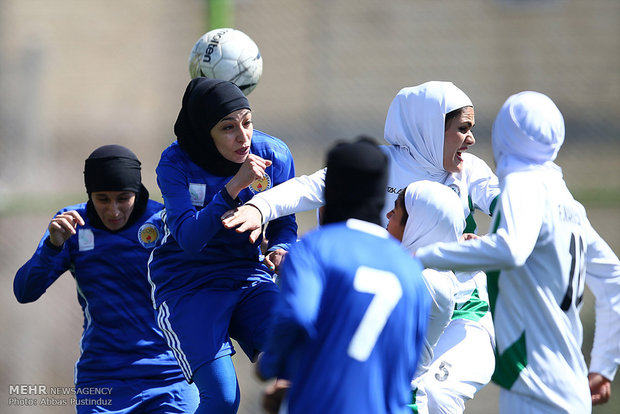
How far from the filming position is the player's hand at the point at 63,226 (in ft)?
14.5

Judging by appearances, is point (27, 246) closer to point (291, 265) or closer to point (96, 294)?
point (96, 294)

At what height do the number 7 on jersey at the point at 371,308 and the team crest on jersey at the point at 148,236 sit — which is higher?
the number 7 on jersey at the point at 371,308

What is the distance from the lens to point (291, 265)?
266 centimetres

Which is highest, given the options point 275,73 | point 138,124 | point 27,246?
point 275,73

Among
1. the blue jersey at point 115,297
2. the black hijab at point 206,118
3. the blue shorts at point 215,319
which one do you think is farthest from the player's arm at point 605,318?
the blue jersey at point 115,297

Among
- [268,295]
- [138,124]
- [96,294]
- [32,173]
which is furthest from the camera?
[138,124]

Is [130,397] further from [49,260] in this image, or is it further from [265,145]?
[265,145]

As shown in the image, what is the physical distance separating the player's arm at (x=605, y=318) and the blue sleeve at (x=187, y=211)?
1413 mm

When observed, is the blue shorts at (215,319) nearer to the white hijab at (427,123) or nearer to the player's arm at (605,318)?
the white hijab at (427,123)

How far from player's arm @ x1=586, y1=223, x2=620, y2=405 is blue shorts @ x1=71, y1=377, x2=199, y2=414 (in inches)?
84.6

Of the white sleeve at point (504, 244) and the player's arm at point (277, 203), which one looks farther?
the player's arm at point (277, 203)

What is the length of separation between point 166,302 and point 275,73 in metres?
5.49

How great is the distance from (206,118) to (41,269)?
126 centimetres

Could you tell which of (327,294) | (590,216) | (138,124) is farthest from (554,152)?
(138,124)
